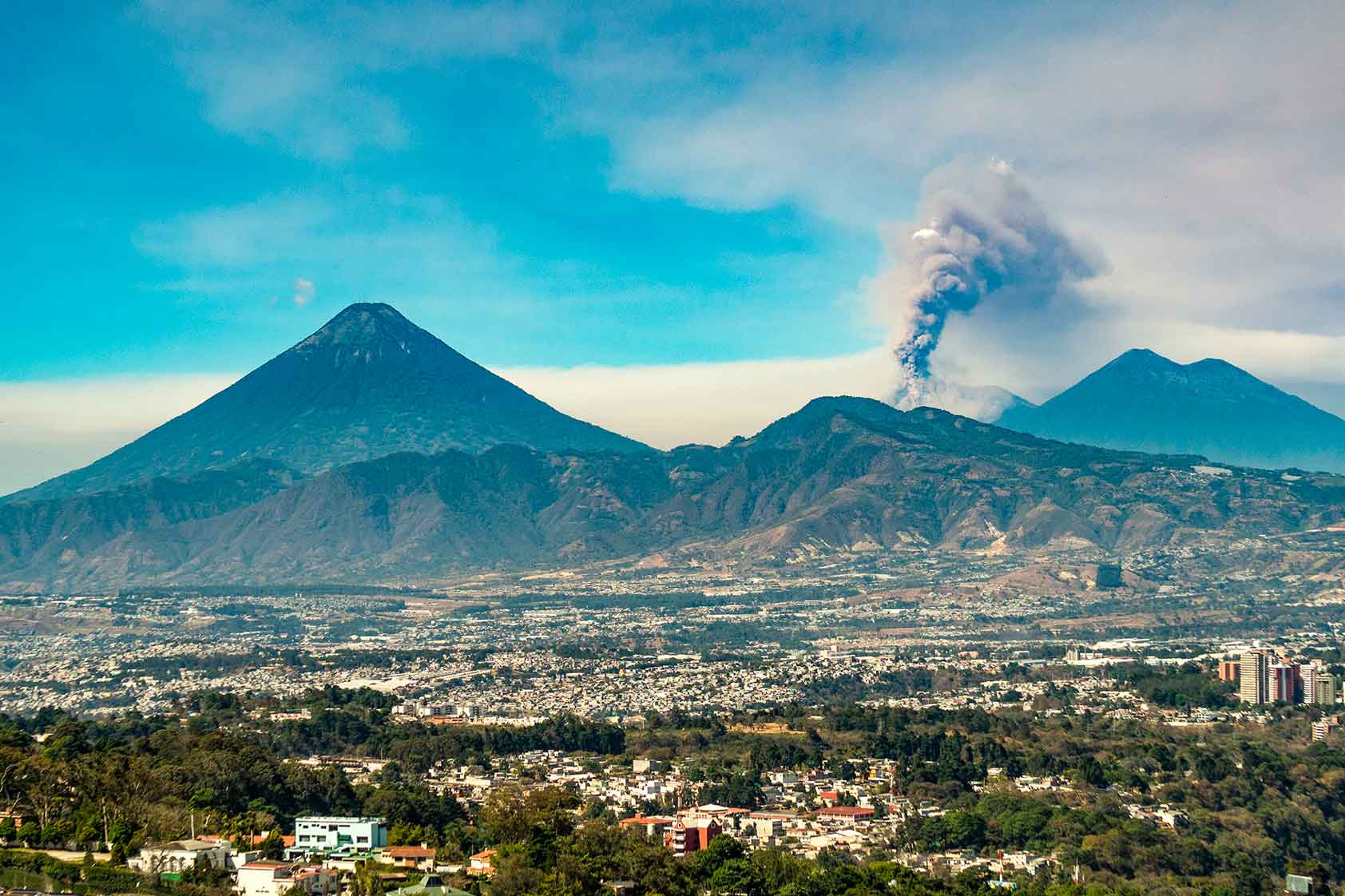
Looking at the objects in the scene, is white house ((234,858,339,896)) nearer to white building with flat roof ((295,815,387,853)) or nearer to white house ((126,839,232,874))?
white house ((126,839,232,874))

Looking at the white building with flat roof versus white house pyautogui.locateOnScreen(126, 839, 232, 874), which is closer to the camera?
white house pyautogui.locateOnScreen(126, 839, 232, 874)

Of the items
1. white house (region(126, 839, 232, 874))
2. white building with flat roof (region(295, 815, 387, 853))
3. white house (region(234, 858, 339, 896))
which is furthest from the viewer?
white building with flat roof (region(295, 815, 387, 853))

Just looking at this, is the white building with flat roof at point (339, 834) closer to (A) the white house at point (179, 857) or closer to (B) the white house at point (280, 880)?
(A) the white house at point (179, 857)

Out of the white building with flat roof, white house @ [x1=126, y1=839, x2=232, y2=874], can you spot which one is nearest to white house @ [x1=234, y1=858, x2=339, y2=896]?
white house @ [x1=126, y1=839, x2=232, y2=874]

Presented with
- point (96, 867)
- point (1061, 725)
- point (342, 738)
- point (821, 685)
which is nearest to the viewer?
point (96, 867)

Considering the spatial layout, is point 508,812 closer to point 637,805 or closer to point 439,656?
point 637,805

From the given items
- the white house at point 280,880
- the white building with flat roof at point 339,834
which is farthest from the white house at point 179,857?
the white building with flat roof at point 339,834

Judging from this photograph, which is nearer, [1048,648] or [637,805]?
[637,805]

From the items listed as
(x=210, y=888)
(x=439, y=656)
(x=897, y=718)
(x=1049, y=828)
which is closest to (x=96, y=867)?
(x=210, y=888)
